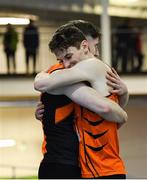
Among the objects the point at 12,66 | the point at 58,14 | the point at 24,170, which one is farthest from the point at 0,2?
the point at 24,170

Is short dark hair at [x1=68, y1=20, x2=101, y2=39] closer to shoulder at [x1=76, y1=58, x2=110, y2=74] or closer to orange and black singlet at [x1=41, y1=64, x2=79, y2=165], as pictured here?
shoulder at [x1=76, y1=58, x2=110, y2=74]

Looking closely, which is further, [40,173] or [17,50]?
[17,50]

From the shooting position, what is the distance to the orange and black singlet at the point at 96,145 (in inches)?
91.0

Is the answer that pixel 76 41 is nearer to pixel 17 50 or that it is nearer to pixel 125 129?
pixel 17 50

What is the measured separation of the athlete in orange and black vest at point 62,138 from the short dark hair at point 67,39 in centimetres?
13

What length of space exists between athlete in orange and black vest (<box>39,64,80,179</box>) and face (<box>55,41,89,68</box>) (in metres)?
0.07

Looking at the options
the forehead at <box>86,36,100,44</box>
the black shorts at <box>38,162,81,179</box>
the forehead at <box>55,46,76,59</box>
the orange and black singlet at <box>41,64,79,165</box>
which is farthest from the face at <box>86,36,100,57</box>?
the black shorts at <box>38,162,81,179</box>

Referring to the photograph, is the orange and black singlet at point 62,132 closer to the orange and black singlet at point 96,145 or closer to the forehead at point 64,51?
the orange and black singlet at point 96,145

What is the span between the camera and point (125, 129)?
15.8 metres

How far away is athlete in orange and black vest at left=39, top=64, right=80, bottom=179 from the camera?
234 centimetres

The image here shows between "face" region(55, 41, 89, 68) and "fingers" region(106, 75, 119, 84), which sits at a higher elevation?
"face" region(55, 41, 89, 68)

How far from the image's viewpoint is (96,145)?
2.31 metres

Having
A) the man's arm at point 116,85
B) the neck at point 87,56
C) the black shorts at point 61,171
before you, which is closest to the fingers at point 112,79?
the man's arm at point 116,85

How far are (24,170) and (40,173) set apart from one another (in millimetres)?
→ 13070
